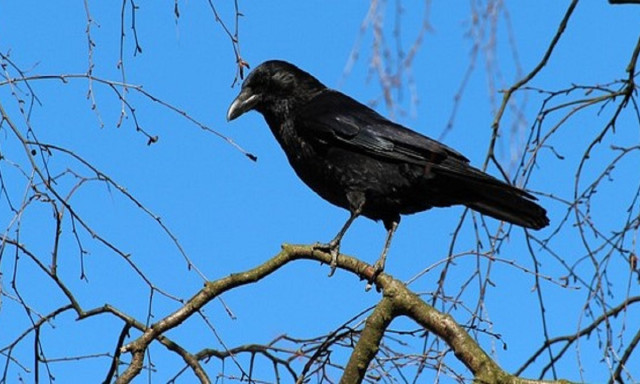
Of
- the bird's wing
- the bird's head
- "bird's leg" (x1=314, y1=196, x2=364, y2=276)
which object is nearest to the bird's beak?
the bird's head

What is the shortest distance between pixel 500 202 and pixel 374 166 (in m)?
0.75

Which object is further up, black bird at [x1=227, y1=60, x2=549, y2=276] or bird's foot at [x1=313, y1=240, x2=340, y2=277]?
black bird at [x1=227, y1=60, x2=549, y2=276]

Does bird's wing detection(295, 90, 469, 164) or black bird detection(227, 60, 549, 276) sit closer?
black bird detection(227, 60, 549, 276)

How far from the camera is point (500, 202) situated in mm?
4875

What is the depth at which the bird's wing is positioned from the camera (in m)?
5.31

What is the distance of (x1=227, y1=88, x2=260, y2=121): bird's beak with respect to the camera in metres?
5.91

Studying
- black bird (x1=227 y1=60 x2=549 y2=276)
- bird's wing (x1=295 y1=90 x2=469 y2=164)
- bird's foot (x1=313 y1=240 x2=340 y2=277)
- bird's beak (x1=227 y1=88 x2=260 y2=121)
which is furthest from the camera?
bird's beak (x1=227 y1=88 x2=260 y2=121)

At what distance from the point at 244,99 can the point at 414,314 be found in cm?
261

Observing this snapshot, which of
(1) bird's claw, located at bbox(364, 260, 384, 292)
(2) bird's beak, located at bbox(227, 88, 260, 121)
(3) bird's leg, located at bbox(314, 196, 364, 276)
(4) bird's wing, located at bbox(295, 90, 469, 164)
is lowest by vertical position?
(1) bird's claw, located at bbox(364, 260, 384, 292)

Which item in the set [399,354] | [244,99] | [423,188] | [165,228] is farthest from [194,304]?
[244,99]

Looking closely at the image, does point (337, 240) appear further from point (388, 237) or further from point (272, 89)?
point (272, 89)

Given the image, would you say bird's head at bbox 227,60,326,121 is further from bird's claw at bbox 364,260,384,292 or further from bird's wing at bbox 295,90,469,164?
bird's claw at bbox 364,260,384,292

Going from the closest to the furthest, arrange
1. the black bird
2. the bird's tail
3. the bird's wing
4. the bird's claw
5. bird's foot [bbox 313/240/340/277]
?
the bird's claw < bird's foot [bbox 313/240/340/277] < the bird's tail < the black bird < the bird's wing

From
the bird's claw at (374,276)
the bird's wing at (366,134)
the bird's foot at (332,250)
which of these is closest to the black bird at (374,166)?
the bird's wing at (366,134)
